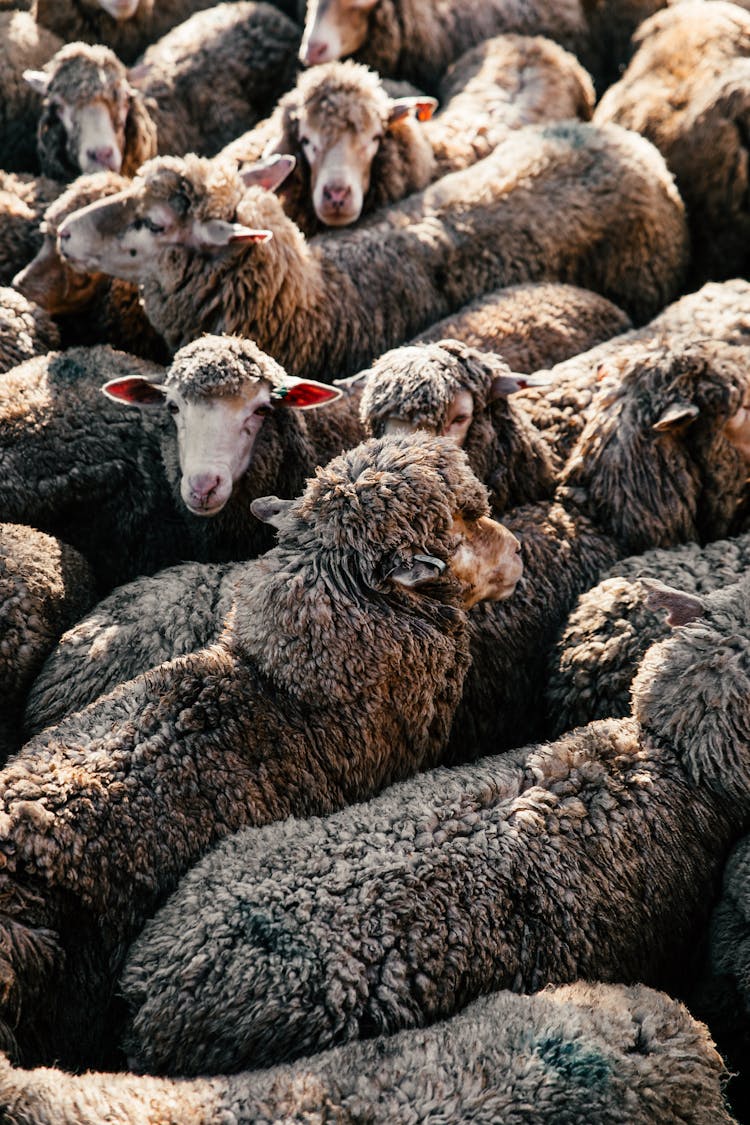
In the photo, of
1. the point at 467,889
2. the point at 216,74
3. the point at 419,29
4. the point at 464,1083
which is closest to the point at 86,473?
the point at 467,889

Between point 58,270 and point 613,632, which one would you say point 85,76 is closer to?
point 58,270

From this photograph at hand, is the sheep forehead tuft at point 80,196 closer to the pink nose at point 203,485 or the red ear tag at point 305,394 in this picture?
the red ear tag at point 305,394

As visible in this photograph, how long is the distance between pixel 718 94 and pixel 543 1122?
549cm

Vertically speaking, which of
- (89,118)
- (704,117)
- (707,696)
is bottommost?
(707,696)

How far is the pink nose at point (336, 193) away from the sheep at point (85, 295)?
37.9 inches

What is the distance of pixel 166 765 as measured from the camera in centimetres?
361

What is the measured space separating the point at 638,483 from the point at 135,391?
2.02 m

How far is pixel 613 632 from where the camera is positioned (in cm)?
439

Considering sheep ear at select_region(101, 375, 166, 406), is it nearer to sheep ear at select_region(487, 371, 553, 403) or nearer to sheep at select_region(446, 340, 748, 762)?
sheep ear at select_region(487, 371, 553, 403)

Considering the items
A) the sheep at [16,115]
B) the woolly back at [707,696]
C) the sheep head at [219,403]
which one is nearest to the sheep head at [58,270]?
the sheep head at [219,403]

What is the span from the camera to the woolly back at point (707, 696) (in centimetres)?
379

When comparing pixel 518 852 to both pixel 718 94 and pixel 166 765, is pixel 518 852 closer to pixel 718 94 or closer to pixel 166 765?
pixel 166 765

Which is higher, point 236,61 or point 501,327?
point 236,61

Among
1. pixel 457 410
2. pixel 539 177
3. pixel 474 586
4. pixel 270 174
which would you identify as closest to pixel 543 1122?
pixel 474 586
